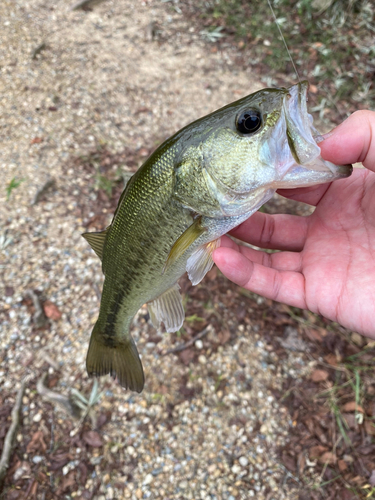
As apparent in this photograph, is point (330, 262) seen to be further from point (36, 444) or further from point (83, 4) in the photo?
point (83, 4)

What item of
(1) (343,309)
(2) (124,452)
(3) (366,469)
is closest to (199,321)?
(2) (124,452)

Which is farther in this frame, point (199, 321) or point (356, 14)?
point (356, 14)

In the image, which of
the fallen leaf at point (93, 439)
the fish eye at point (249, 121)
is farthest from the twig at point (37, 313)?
the fish eye at point (249, 121)

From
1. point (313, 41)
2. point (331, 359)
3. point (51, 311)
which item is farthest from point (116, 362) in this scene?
point (313, 41)

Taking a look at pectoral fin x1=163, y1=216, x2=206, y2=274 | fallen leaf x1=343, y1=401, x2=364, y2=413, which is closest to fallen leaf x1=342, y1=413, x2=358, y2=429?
fallen leaf x1=343, y1=401, x2=364, y2=413

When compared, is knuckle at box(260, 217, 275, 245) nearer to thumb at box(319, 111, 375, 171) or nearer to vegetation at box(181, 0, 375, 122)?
thumb at box(319, 111, 375, 171)

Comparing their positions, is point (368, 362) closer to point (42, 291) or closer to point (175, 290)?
point (175, 290)
